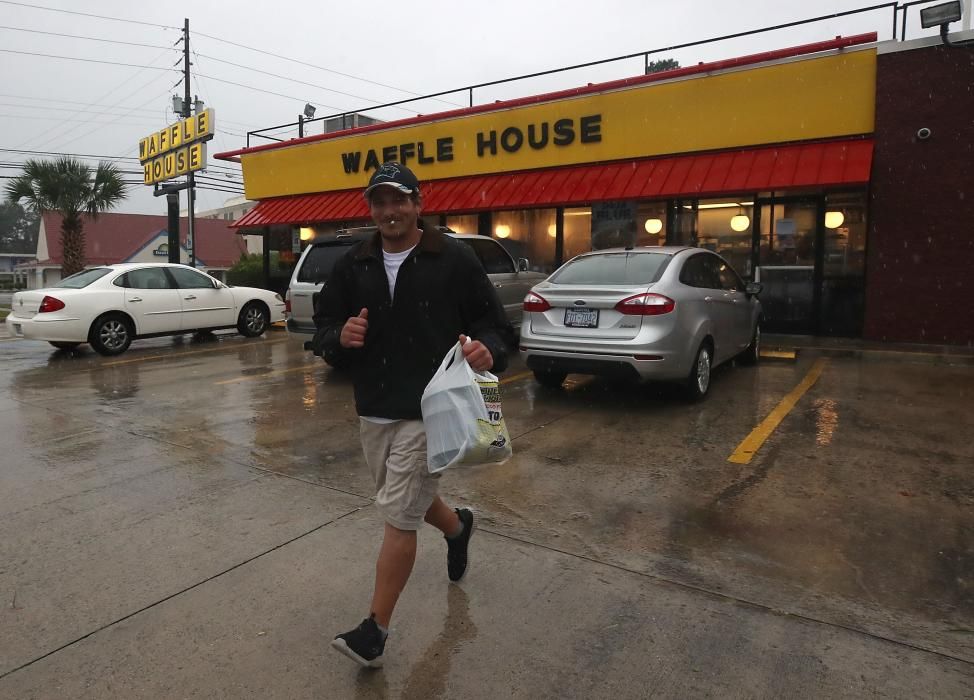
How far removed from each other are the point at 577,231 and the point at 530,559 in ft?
37.1

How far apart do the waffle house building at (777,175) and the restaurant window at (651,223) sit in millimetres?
37

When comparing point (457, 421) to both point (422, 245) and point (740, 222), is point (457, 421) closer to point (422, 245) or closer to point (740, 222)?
point (422, 245)

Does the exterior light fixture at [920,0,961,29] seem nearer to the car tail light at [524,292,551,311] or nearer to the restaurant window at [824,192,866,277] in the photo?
the restaurant window at [824,192,866,277]

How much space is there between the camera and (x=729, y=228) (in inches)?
492

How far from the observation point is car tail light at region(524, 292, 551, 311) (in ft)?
22.7

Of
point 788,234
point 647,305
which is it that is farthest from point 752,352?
point 788,234

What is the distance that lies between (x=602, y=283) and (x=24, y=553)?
500 cm

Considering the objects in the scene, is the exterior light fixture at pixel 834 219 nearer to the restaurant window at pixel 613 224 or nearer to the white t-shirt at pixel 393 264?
the restaurant window at pixel 613 224

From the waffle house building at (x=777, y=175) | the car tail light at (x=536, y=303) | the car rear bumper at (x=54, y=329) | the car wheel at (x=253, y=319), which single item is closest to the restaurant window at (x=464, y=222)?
the waffle house building at (x=777, y=175)

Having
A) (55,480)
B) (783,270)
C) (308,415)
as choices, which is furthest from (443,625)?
(783,270)

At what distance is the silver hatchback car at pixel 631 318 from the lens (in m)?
6.37

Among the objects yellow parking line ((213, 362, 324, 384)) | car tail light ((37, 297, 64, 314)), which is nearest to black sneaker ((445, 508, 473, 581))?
yellow parking line ((213, 362, 324, 384))

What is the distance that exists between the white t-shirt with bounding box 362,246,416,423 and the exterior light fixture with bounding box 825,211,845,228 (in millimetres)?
10779

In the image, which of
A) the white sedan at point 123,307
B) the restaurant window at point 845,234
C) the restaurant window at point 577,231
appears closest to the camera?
the white sedan at point 123,307
